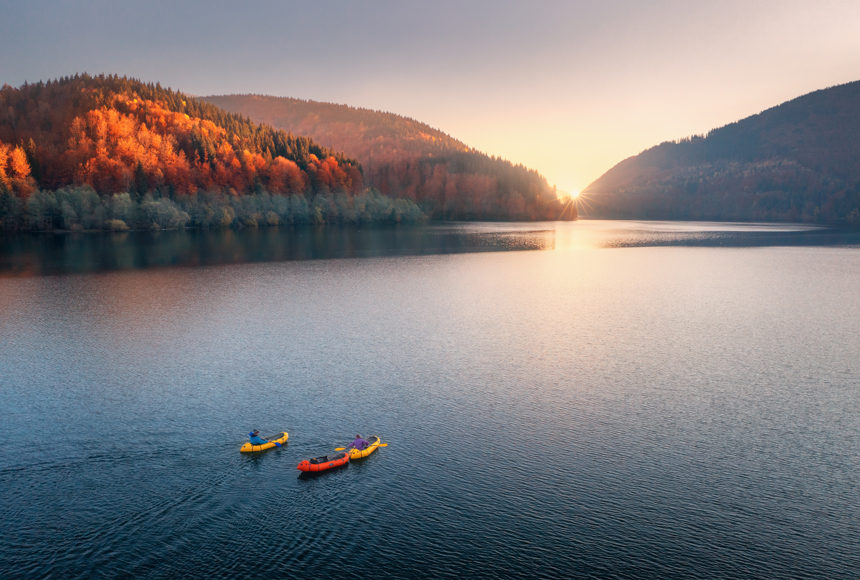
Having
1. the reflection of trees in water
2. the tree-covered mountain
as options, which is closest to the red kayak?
the reflection of trees in water

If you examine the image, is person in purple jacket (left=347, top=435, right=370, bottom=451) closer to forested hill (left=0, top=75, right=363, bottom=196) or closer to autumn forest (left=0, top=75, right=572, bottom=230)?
autumn forest (left=0, top=75, right=572, bottom=230)

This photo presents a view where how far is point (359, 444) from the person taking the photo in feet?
47.5

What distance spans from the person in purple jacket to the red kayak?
0.44 metres

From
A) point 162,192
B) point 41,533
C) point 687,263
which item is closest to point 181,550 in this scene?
point 41,533

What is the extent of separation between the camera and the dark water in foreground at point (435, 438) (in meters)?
10.8

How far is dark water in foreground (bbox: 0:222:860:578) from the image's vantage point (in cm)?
1077

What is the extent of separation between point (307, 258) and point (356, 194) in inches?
4031

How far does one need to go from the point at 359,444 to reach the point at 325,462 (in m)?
1.10

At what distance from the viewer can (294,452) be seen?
581 inches

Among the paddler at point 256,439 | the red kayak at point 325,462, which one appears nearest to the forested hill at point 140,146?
the paddler at point 256,439

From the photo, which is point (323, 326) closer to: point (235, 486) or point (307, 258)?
point (235, 486)

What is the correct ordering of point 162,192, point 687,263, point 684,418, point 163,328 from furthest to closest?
point 162,192 → point 687,263 → point 163,328 → point 684,418

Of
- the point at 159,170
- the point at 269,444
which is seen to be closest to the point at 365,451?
the point at 269,444

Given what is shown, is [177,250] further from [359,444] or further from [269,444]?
[359,444]
